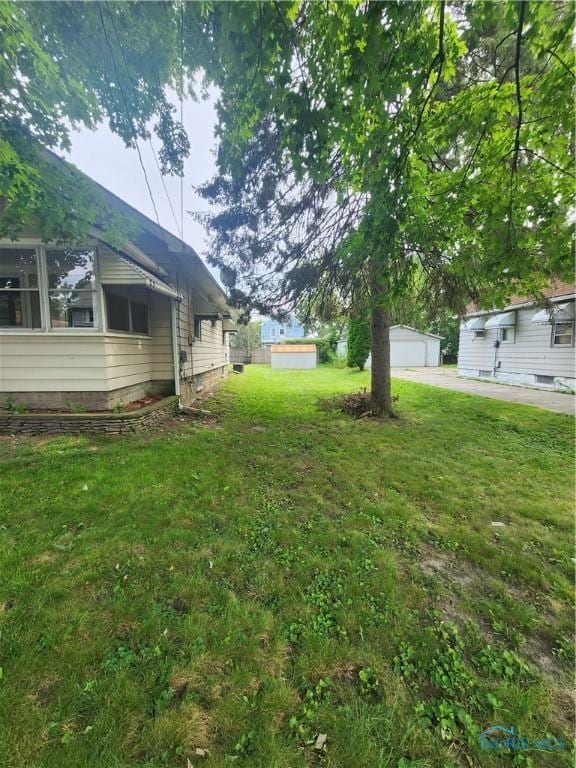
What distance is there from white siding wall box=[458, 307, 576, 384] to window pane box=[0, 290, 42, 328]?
14886mm

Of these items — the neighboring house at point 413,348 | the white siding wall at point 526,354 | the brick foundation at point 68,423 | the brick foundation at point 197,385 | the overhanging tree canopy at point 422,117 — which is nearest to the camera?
the overhanging tree canopy at point 422,117

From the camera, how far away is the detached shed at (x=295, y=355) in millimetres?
26484

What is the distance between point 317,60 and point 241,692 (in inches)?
166

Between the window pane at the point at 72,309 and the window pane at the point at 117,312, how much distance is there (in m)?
0.35

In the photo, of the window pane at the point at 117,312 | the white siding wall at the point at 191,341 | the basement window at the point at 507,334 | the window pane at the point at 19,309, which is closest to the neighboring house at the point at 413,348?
the basement window at the point at 507,334

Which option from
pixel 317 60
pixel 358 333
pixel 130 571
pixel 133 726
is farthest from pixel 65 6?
pixel 358 333

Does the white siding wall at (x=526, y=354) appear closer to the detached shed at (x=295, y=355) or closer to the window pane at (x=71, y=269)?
the detached shed at (x=295, y=355)

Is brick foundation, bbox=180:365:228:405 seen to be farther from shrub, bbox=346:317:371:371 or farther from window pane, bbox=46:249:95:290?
shrub, bbox=346:317:371:371

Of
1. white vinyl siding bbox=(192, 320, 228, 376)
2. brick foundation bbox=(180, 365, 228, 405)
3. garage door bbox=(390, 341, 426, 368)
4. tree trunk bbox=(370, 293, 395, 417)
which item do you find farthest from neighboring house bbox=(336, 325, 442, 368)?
tree trunk bbox=(370, 293, 395, 417)

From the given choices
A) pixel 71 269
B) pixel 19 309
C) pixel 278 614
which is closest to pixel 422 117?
pixel 278 614

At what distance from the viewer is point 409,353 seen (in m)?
27.5

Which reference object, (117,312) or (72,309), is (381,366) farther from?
(72,309)

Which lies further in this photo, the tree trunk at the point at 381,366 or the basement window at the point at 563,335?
the basement window at the point at 563,335

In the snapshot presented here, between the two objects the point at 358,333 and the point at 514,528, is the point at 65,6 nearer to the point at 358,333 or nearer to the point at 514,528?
the point at 514,528
